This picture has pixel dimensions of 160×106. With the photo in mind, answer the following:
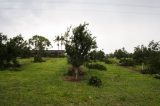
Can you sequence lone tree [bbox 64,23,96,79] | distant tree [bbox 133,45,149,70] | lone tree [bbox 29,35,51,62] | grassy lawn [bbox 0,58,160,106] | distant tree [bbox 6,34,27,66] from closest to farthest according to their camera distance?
grassy lawn [bbox 0,58,160,106]
lone tree [bbox 64,23,96,79]
distant tree [bbox 6,34,27,66]
distant tree [bbox 133,45,149,70]
lone tree [bbox 29,35,51,62]

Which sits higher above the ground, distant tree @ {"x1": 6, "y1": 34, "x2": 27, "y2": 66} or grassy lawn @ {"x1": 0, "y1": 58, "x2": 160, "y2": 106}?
distant tree @ {"x1": 6, "y1": 34, "x2": 27, "y2": 66}

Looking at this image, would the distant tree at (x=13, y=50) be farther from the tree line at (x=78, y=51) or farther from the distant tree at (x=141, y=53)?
the distant tree at (x=141, y=53)

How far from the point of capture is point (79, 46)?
5009cm

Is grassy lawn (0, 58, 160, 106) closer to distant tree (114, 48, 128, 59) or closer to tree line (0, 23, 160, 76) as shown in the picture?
tree line (0, 23, 160, 76)

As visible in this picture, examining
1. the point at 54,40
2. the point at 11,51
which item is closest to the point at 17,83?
the point at 11,51

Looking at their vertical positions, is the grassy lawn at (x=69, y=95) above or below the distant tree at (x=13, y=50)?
below

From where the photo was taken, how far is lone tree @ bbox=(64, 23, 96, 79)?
4922cm

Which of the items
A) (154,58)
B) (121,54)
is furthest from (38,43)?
(154,58)

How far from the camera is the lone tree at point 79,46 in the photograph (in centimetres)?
4922

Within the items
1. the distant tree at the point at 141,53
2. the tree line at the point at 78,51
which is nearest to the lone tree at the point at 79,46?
the tree line at the point at 78,51

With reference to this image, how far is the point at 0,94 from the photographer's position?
3056cm

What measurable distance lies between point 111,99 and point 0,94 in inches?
474

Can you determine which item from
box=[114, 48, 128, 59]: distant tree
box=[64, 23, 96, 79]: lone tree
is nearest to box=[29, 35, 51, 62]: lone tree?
box=[114, 48, 128, 59]: distant tree

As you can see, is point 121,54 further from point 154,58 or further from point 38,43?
point 154,58
